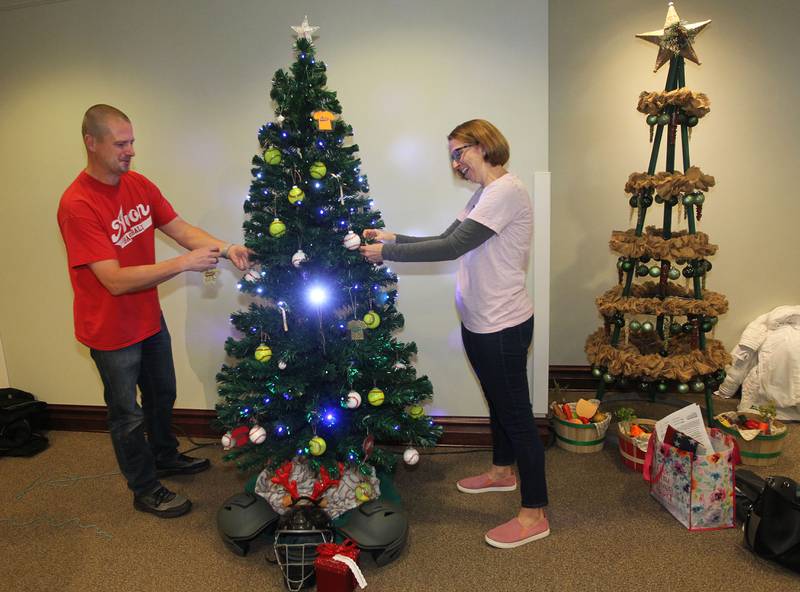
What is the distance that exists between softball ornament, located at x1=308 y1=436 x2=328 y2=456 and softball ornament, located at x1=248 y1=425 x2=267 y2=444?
18 centimetres

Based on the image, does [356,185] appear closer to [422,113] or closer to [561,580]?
[422,113]

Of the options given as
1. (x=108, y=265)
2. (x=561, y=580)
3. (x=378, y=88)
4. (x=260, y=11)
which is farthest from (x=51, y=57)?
(x=561, y=580)

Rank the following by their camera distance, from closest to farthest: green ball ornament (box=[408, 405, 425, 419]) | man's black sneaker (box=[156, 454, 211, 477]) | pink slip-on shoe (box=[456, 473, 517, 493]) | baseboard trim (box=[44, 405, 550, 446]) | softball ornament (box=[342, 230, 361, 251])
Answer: softball ornament (box=[342, 230, 361, 251]) < green ball ornament (box=[408, 405, 425, 419]) < pink slip-on shoe (box=[456, 473, 517, 493]) < man's black sneaker (box=[156, 454, 211, 477]) < baseboard trim (box=[44, 405, 550, 446])

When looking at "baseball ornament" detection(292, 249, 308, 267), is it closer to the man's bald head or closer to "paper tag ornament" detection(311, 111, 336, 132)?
"paper tag ornament" detection(311, 111, 336, 132)

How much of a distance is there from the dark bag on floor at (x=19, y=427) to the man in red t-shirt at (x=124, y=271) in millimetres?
1019

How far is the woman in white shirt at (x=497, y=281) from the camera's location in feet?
5.88

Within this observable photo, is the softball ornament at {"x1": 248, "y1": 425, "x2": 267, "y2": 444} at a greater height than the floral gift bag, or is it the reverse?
the softball ornament at {"x1": 248, "y1": 425, "x2": 267, "y2": 444}

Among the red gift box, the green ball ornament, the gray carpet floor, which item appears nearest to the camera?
the red gift box

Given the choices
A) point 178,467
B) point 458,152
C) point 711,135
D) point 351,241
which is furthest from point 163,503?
point 711,135

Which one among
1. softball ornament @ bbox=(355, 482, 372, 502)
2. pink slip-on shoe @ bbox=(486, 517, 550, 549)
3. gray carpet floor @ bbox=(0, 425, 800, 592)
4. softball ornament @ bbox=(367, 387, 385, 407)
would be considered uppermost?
softball ornament @ bbox=(367, 387, 385, 407)

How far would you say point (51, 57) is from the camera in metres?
2.84

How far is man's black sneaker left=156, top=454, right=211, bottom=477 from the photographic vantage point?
8.60 feet

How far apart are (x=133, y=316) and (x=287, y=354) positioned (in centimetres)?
75

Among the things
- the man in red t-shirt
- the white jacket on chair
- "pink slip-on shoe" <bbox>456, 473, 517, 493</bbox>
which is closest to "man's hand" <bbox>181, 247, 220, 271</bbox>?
the man in red t-shirt
